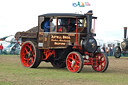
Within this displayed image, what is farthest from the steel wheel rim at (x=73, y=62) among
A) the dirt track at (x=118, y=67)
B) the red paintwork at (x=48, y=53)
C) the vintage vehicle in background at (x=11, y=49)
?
the vintage vehicle in background at (x=11, y=49)

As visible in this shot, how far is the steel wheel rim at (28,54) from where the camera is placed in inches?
585

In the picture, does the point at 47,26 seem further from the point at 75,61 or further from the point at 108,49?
the point at 108,49

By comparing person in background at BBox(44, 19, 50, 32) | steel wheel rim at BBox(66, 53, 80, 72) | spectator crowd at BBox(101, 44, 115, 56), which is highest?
person in background at BBox(44, 19, 50, 32)

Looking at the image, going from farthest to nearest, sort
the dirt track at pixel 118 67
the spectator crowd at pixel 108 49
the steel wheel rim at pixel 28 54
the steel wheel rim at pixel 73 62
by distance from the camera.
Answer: the spectator crowd at pixel 108 49
the dirt track at pixel 118 67
the steel wheel rim at pixel 28 54
the steel wheel rim at pixel 73 62

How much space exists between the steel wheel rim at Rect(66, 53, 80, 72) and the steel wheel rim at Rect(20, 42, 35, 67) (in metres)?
2.08

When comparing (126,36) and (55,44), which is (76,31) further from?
(126,36)

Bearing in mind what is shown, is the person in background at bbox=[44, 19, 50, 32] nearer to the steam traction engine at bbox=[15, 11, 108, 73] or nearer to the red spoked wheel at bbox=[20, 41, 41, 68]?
the steam traction engine at bbox=[15, 11, 108, 73]

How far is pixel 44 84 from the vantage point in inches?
361

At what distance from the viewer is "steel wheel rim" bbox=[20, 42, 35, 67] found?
1485 centimetres

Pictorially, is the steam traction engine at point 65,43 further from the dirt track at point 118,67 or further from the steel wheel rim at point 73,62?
the dirt track at point 118,67

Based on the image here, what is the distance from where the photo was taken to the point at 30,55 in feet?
48.7

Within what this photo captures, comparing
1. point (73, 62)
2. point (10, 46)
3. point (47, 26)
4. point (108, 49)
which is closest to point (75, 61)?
point (73, 62)

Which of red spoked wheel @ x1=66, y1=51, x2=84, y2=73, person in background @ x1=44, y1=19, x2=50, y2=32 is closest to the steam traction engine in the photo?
red spoked wheel @ x1=66, y1=51, x2=84, y2=73

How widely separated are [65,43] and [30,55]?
2077 millimetres
